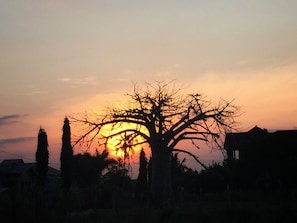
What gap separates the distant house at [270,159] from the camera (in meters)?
35.2

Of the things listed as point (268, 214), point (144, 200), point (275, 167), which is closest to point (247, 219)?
point (268, 214)

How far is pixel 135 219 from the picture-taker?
792 inches

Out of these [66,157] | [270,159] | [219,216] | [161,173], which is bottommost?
[219,216]

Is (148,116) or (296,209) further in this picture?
(148,116)

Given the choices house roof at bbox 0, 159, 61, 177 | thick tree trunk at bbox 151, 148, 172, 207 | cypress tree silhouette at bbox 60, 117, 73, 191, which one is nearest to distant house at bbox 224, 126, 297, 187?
thick tree trunk at bbox 151, 148, 172, 207

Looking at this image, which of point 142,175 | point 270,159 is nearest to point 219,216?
point 270,159

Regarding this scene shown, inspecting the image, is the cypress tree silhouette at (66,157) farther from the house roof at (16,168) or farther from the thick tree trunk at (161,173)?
the thick tree trunk at (161,173)

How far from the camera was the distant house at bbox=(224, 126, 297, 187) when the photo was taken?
116 ft

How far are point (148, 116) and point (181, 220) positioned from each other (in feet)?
43.9

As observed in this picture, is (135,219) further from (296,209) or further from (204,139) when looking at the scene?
(204,139)

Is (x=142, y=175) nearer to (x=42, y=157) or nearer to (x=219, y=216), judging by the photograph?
(x=42, y=157)

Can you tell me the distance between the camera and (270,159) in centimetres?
3691

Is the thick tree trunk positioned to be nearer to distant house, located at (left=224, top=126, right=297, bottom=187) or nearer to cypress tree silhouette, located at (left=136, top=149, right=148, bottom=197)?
distant house, located at (left=224, top=126, right=297, bottom=187)

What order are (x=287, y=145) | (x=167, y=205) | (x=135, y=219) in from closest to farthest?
(x=135, y=219), (x=167, y=205), (x=287, y=145)
